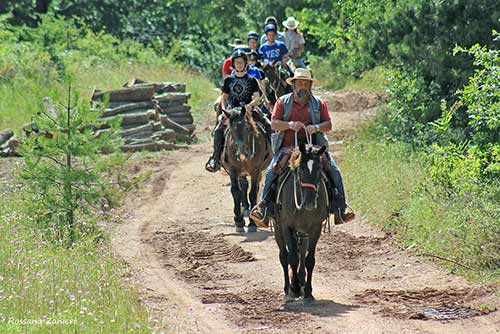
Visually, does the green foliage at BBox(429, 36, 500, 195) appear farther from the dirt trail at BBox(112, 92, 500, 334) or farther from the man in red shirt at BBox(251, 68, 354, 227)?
the man in red shirt at BBox(251, 68, 354, 227)

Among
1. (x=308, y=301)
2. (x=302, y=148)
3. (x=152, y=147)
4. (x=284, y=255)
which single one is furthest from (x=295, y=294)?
(x=152, y=147)

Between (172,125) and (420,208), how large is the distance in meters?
13.1

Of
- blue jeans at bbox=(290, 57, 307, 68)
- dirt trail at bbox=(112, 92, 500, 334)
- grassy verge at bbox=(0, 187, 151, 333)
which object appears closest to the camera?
grassy verge at bbox=(0, 187, 151, 333)

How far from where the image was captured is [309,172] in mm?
11961

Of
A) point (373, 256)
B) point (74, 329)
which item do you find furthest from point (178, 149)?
point (74, 329)

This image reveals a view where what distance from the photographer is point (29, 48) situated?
36.0 meters

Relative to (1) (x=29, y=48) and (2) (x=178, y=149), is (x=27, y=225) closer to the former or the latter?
(2) (x=178, y=149)

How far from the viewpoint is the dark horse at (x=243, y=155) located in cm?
1767

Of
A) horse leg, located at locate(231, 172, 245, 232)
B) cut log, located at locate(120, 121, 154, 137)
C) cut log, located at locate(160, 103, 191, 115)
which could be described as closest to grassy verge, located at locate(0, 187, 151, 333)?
horse leg, located at locate(231, 172, 245, 232)

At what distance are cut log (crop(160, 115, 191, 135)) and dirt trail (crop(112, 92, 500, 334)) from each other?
22.9 ft

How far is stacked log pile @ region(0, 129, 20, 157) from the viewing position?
993 inches

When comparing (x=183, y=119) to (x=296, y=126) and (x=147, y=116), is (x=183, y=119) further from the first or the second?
(x=296, y=126)

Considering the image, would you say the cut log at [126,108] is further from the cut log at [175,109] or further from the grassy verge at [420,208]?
the grassy verge at [420,208]

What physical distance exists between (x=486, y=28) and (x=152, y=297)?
34.4 feet
